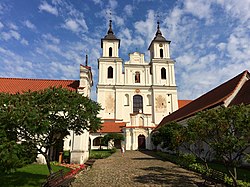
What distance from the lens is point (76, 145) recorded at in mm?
16250

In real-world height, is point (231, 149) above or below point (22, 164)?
above

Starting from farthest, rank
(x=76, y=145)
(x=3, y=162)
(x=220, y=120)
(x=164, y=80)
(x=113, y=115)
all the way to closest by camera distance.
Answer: (x=164, y=80) < (x=113, y=115) < (x=76, y=145) < (x=220, y=120) < (x=3, y=162)

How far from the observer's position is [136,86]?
42.5 m

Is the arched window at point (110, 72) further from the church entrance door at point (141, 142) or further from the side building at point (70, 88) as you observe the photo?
the side building at point (70, 88)

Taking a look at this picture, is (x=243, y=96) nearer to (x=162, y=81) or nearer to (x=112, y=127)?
(x=112, y=127)

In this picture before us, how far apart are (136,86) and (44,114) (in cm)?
3520

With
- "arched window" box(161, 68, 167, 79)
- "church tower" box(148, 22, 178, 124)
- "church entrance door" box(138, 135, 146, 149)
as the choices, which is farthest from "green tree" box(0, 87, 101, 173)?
"arched window" box(161, 68, 167, 79)

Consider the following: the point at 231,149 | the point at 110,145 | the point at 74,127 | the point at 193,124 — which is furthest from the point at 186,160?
the point at 110,145

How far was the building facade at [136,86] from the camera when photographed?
40.3 meters

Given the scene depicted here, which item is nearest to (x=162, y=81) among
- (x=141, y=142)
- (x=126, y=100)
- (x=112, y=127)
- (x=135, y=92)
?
(x=135, y=92)

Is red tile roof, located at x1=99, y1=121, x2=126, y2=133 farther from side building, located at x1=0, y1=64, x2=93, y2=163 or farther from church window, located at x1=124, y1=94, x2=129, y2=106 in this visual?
side building, located at x1=0, y1=64, x2=93, y2=163

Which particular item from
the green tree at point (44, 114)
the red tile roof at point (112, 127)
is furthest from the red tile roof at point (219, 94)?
the red tile roof at point (112, 127)

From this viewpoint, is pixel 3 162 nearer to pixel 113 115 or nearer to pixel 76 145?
pixel 76 145

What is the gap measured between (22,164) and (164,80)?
38.0 m
